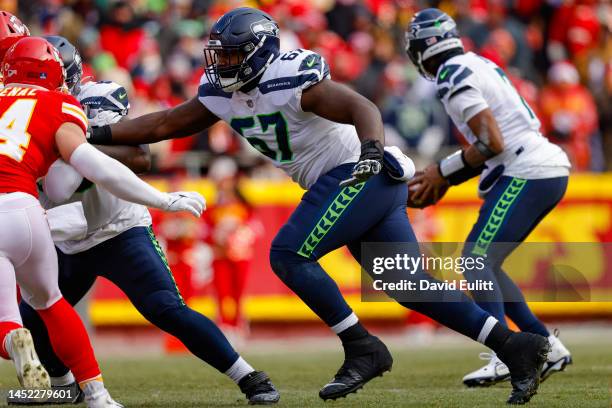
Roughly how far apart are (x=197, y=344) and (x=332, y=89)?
1373 mm

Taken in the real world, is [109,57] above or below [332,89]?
below

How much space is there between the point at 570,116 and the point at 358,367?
854cm

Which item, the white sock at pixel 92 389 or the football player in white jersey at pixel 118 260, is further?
the football player in white jersey at pixel 118 260

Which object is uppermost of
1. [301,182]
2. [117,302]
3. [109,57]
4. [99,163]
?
[99,163]

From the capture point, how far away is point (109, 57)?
43.2 ft

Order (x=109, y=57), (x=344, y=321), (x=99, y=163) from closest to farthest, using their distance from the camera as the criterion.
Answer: (x=99, y=163) → (x=344, y=321) → (x=109, y=57)

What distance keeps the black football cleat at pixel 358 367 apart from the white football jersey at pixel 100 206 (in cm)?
127

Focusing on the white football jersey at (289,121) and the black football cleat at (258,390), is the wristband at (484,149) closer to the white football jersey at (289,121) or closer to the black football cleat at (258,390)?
the white football jersey at (289,121)

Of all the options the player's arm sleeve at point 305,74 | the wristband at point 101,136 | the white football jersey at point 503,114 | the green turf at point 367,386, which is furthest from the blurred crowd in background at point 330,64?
the player's arm sleeve at point 305,74

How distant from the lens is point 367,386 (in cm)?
670

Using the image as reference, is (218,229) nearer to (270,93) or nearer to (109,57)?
(109,57)

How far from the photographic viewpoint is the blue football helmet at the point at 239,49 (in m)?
5.53

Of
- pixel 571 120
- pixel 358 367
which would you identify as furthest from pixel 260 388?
pixel 571 120

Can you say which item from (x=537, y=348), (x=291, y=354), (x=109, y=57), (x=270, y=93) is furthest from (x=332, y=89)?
(x=109, y=57)
